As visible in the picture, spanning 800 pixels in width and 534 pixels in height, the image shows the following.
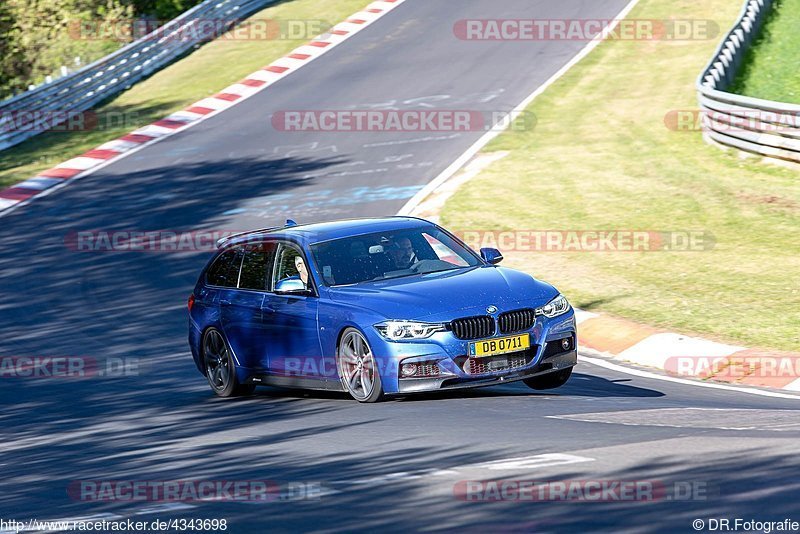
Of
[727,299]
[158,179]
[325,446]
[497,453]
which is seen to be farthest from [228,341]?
[158,179]

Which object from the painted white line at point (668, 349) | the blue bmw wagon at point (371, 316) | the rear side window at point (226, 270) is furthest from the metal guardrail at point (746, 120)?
the rear side window at point (226, 270)

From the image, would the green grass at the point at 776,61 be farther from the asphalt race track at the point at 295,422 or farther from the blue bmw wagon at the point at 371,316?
the blue bmw wagon at the point at 371,316

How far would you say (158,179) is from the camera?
25.9 metres

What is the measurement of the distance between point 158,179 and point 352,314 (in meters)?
15.5

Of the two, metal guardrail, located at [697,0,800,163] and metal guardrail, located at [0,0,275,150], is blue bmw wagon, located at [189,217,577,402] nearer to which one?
metal guardrail, located at [697,0,800,163]

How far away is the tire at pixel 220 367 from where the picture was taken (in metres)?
12.8

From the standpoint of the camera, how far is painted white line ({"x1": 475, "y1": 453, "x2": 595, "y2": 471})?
8.12 metres

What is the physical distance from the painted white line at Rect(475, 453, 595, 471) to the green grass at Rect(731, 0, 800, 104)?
21.4 m

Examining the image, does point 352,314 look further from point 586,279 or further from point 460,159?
point 460,159

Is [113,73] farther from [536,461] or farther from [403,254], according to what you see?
[536,461]

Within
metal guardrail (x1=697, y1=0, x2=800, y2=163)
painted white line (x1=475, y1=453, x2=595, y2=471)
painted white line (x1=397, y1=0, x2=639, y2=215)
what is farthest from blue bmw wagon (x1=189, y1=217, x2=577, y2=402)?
metal guardrail (x1=697, y1=0, x2=800, y2=163)

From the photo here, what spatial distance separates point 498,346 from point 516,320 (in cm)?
29

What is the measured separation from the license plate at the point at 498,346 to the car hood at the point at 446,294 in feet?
0.81

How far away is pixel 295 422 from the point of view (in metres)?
10.8
